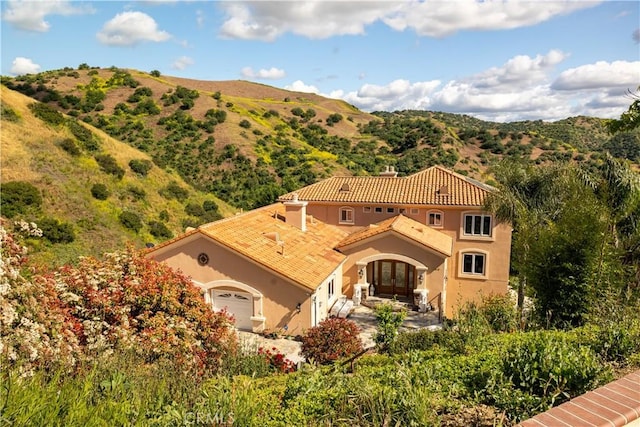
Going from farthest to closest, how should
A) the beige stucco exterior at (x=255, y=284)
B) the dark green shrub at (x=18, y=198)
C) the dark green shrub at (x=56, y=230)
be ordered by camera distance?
the dark green shrub at (x=18, y=198), the dark green shrub at (x=56, y=230), the beige stucco exterior at (x=255, y=284)

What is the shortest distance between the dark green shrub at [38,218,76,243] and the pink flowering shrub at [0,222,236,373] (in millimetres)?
15006

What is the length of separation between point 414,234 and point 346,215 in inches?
235

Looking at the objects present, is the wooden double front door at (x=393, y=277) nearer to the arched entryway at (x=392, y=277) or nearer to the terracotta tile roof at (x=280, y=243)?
the arched entryway at (x=392, y=277)

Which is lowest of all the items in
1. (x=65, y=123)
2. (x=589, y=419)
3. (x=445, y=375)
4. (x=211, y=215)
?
(x=211, y=215)

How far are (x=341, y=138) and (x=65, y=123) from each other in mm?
52782

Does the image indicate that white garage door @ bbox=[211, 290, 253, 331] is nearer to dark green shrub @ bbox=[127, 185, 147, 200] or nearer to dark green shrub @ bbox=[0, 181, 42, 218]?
dark green shrub @ bbox=[0, 181, 42, 218]

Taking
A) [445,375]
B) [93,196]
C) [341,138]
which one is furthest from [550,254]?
[341,138]

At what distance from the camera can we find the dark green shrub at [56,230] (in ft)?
82.6

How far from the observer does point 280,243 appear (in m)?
20.5

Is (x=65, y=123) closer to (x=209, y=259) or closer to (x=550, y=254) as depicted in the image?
(x=209, y=259)

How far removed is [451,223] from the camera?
2578 cm

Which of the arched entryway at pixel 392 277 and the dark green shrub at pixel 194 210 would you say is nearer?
the arched entryway at pixel 392 277

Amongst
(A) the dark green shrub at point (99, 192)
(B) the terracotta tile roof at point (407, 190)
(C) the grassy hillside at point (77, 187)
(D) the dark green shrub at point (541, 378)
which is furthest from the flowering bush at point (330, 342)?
(A) the dark green shrub at point (99, 192)

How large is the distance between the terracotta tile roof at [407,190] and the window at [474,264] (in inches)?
129
